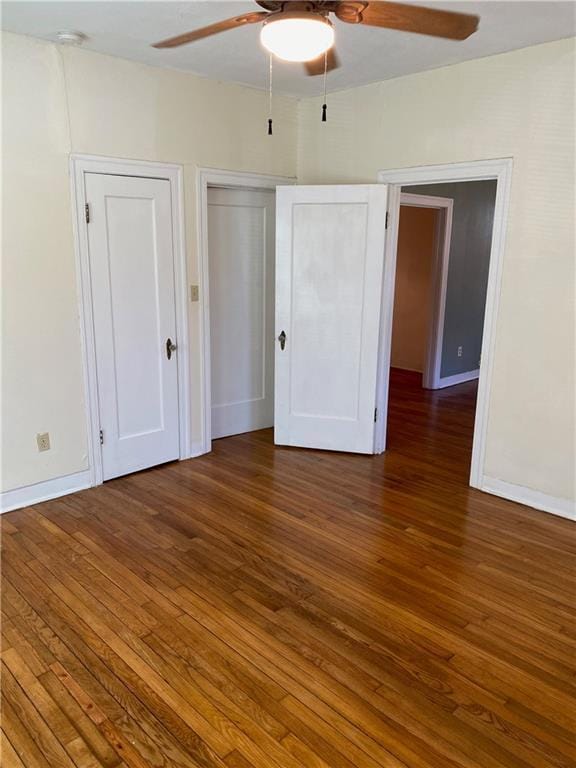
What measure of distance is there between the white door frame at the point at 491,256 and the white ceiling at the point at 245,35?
2.02 feet

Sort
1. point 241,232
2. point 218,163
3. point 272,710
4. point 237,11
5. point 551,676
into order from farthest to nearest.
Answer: point 241,232
point 218,163
point 237,11
point 551,676
point 272,710

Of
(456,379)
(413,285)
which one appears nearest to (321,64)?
(413,285)

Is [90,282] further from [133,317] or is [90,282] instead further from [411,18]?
[411,18]

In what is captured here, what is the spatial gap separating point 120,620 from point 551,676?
5.71 feet

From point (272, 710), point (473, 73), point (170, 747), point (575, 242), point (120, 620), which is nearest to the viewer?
point (170, 747)

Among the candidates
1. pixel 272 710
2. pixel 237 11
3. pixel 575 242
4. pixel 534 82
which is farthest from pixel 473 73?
pixel 272 710

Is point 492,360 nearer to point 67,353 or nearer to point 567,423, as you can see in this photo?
point 567,423

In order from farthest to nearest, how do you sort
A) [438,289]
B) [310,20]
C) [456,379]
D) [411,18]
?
[456,379] → [438,289] → [411,18] → [310,20]

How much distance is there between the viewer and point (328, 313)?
167 inches

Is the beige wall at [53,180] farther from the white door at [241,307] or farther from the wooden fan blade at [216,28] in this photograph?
the white door at [241,307]

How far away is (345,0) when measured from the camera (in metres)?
2.00

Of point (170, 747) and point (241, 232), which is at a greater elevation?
point (241, 232)

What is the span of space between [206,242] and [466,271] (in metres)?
3.58

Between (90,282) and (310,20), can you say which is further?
(90,282)
